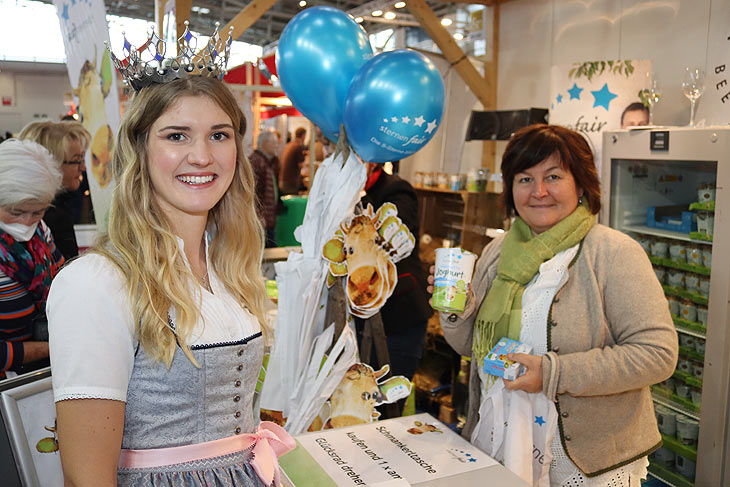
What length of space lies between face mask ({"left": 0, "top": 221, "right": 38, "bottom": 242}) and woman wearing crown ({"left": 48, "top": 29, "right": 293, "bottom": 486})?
1.13 m

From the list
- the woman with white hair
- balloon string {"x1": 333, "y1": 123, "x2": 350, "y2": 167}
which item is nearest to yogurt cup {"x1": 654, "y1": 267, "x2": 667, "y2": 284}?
balloon string {"x1": 333, "y1": 123, "x2": 350, "y2": 167}

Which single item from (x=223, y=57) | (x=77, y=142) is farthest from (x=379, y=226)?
(x=77, y=142)

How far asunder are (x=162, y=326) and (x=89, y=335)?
5.0 inches

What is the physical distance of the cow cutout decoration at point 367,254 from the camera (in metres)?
2.43

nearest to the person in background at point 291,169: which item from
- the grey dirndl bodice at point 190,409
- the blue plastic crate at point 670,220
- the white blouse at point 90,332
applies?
the blue plastic crate at point 670,220

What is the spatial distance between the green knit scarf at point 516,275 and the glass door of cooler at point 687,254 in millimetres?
1244

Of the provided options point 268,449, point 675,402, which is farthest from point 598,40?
point 268,449

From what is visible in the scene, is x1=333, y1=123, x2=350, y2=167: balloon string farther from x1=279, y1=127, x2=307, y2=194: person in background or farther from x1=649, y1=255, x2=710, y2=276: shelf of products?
x1=279, y1=127, x2=307, y2=194: person in background

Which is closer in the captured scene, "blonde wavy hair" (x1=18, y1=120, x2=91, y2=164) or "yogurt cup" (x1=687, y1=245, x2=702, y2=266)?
"yogurt cup" (x1=687, y1=245, x2=702, y2=266)

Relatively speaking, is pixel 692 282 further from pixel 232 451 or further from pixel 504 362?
pixel 232 451

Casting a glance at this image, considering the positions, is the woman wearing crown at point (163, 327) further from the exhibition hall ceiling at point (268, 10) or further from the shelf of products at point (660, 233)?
the exhibition hall ceiling at point (268, 10)

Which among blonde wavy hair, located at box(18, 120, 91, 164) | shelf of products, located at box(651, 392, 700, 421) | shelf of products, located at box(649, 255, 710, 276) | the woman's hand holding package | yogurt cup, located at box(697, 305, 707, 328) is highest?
blonde wavy hair, located at box(18, 120, 91, 164)

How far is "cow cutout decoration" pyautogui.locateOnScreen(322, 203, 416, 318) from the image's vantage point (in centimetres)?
243

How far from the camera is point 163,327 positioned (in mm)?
1129
